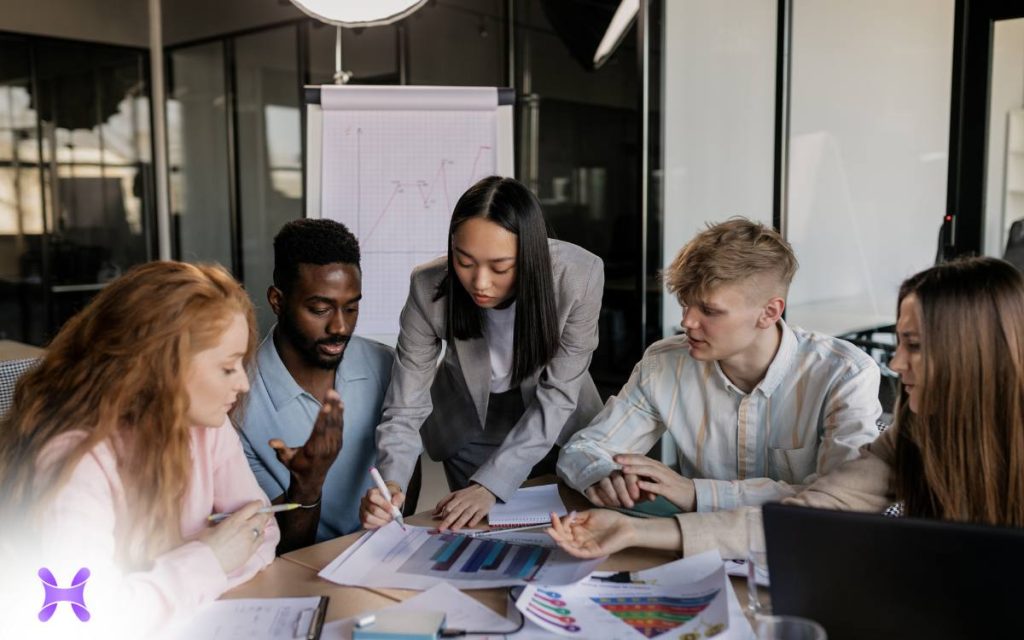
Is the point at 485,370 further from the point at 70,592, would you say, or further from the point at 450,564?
the point at 70,592

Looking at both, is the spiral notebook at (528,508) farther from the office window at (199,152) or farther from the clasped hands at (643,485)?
the office window at (199,152)

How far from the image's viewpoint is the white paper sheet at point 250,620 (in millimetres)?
1273

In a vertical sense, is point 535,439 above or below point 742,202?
below

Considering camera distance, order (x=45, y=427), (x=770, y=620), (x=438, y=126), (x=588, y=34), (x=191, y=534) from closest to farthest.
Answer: (x=770, y=620)
(x=45, y=427)
(x=191, y=534)
(x=438, y=126)
(x=588, y=34)

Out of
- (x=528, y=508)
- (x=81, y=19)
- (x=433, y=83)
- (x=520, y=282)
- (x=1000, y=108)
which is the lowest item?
(x=528, y=508)

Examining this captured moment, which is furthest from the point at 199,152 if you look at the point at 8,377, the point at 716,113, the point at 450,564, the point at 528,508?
the point at 450,564

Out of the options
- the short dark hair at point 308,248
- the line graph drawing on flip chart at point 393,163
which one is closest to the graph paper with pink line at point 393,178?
the line graph drawing on flip chart at point 393,163

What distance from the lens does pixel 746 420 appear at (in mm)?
1953

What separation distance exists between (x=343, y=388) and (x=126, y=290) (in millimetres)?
805

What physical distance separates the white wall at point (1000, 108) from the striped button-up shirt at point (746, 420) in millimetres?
1823

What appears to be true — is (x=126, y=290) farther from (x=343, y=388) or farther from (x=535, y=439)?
(x=535, y=439)

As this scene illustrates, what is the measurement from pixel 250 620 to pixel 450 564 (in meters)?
0.33

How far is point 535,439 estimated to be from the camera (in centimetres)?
208

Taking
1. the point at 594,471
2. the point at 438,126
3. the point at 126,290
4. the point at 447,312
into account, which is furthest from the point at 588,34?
the point at 126,290
